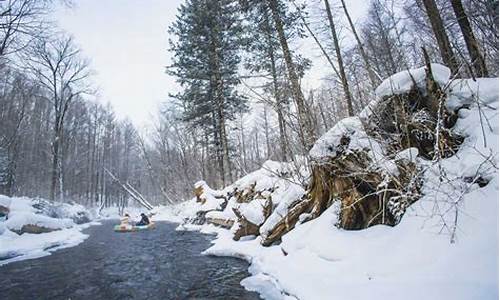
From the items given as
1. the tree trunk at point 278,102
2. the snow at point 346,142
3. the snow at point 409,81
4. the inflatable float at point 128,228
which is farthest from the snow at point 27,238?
the snow at point 409,81

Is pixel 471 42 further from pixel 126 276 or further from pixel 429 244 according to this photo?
pixel 126 276

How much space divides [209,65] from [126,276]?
13160 millimetres

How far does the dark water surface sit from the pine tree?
8051 millimetres

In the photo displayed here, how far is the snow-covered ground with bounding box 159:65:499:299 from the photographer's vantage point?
253 cm

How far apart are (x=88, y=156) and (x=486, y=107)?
42440 millimetres

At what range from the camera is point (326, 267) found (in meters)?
3.89

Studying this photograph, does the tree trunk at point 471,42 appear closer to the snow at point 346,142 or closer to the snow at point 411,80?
the snow at point 411,80

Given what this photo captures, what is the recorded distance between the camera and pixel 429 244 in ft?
9.89

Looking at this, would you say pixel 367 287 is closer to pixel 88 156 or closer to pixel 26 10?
pixel 26 10

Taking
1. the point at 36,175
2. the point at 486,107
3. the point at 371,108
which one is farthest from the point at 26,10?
the point at 36,175

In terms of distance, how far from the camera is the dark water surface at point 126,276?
487cm

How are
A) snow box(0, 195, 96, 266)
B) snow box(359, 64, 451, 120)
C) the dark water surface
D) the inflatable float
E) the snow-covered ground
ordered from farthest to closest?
1. the inflatable float
2. snow box(0, 195, 96, 266)
3. the dark water surface
4. snow box(359, 64, 451, 120)
5. the snow-covered ground

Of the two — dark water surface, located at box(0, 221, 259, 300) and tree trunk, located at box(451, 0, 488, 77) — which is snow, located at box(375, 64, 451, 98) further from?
dark water surface, located at box(0, 221, 259, 300)

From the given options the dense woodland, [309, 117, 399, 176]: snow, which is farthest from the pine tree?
[309, 117, 399, 176]: snow
